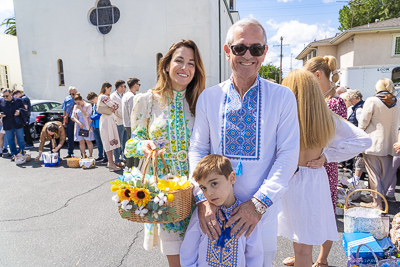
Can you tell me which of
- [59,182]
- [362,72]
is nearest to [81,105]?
[59,182]

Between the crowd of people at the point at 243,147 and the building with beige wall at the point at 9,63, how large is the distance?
2940cm

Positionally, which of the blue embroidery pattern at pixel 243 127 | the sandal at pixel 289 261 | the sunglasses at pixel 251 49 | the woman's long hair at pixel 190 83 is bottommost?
the sandal at pixel 289 261

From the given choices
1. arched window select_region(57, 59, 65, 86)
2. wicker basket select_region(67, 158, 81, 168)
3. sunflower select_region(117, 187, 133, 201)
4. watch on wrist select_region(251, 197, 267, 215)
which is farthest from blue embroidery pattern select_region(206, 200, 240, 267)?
arched window select_region(57, 59, 65, 86)

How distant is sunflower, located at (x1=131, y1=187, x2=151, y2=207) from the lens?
155cm

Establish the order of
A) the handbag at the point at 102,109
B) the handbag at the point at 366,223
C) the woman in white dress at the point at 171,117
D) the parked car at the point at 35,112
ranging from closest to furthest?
the woman in white dress at the point at 171,117, the handbag at the point at 366,223, the handbag at the point at 102,109, the parked car at the point at 35,112

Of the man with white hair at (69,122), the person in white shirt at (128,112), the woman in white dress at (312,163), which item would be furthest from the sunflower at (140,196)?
the man with white hair at (69,122)

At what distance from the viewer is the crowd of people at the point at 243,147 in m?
1.59

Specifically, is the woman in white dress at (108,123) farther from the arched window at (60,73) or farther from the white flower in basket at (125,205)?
the arched window at (60,73)

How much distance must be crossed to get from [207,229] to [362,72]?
49.8 feet

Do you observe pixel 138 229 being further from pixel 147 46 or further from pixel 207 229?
pixel 147 46

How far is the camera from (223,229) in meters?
1.61

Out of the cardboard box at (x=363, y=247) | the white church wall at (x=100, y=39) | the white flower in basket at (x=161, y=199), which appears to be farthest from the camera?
the white church wall at (x=100, y=39)

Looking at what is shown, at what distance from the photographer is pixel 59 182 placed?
586cm

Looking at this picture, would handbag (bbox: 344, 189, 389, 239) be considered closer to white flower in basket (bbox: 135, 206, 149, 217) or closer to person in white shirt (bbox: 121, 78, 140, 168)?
white flower in basket (bbox: 135, 206, 149, 217)
